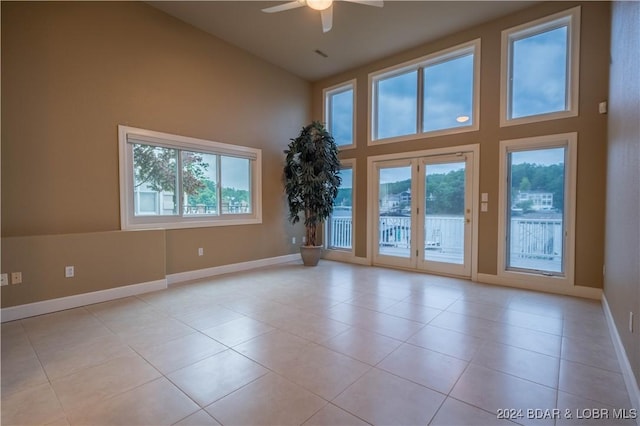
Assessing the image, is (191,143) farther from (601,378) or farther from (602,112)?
(602,112)

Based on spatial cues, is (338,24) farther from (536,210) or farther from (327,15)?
(536,210)

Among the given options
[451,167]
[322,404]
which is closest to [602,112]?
[451,167]

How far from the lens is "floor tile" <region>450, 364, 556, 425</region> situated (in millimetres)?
1751

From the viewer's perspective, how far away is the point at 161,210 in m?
4.38

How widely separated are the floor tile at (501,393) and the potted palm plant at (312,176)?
390 cm

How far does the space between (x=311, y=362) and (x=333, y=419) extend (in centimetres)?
61

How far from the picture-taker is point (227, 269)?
16.9 ft

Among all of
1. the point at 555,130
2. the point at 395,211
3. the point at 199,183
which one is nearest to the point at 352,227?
the point at 395,211

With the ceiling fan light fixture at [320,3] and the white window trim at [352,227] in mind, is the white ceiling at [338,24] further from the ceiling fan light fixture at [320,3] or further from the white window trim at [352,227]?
the white window trim at [352,227]

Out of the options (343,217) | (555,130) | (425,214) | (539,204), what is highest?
(555,130)

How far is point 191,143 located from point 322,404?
417cm

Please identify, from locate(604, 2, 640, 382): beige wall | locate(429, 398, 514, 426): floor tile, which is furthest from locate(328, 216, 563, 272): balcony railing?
locate(429, 398, 514, 426): floor tile

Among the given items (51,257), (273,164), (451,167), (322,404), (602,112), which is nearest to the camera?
(322,404)

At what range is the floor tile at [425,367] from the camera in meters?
1.98
